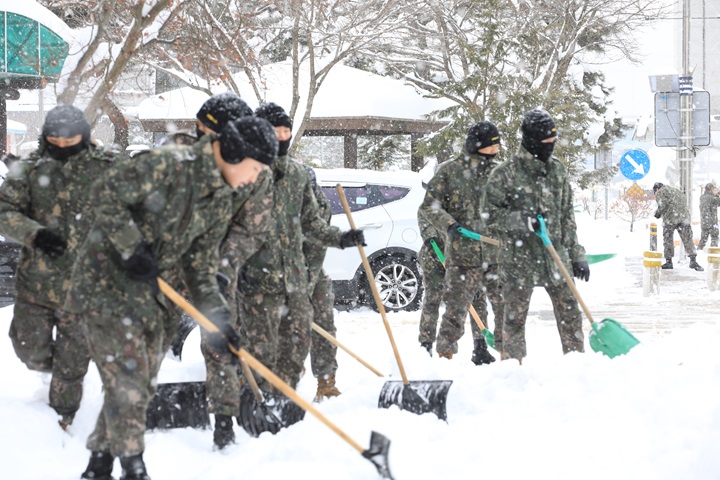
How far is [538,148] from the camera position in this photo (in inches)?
234

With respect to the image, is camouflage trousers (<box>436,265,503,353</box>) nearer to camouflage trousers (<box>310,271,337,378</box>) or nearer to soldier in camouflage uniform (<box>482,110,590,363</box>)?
soldier in camouflage uniform (<box>482,110,590,363</box>)

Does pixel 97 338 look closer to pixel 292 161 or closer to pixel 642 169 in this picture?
pixel 292 161

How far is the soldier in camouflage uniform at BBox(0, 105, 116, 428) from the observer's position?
4473 mm

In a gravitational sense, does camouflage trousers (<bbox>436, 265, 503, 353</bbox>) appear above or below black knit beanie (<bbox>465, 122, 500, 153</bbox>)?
below

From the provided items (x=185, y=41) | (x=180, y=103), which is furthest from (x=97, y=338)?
(x=180, y=103)

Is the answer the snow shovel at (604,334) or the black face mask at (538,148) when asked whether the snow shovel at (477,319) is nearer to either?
the snow shovel at (604,334)

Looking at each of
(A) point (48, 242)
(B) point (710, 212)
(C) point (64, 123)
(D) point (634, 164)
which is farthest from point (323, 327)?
(B) point (710, 212)

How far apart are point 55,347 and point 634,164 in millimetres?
14690

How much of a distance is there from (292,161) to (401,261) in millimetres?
5176

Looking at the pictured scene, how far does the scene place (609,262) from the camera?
54.9 ft

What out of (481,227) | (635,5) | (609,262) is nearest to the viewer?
(481,227)

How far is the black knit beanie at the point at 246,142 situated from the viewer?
3453 millimetres

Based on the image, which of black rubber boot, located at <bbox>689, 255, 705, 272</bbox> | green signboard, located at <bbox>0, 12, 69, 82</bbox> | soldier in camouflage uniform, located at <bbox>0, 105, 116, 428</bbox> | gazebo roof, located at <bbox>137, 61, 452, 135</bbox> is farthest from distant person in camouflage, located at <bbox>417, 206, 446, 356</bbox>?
black rubber boot, located at <bbox>689, 255, 705, 272</bbox>

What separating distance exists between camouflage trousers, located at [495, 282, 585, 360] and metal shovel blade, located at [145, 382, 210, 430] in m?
2.24
